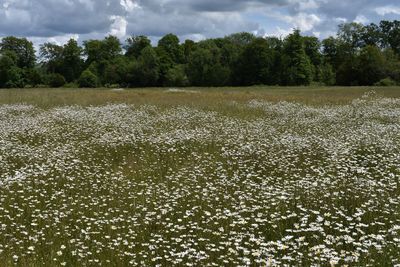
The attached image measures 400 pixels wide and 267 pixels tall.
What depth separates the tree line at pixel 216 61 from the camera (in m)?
83.0

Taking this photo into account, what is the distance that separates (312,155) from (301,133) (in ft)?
14.2

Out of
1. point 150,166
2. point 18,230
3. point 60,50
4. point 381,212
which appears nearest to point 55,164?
point 150,166

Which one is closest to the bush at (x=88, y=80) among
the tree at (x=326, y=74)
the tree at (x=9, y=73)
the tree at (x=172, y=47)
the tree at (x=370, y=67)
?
the tree at (x=9, y=73)

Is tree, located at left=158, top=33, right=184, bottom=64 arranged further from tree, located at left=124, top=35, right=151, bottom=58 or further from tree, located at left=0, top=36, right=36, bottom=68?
tree, located at left=0, top=36, right=36, bottom=68

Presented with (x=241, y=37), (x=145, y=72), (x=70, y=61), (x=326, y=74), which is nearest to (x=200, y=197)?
(x=145, y=72)

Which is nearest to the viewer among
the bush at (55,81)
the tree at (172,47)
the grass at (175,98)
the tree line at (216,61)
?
the grass at (175,98)

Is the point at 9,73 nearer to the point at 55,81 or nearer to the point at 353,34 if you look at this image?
the point at 55,81

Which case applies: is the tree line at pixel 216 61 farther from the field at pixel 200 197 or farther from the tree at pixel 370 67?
the field at pixel 200 197

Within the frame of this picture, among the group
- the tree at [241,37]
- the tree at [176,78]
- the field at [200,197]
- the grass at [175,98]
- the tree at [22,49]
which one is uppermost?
the tree at [241,37]

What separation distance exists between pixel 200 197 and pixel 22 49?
115 m

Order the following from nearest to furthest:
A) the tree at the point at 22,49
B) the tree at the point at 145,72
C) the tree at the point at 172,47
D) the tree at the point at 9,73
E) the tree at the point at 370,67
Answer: the tree at the point at 370,67
the tree at the point at 145,72
the tree at the point at 9,73
the tree at the point at 172,47
the tree at the point at 22,49

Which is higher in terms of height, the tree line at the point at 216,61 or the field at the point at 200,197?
the tree line at the point at 216,61

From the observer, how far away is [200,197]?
29.5 ft

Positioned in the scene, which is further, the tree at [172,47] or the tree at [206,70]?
the tree at [172,47]
